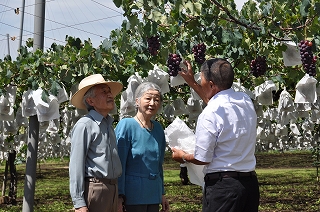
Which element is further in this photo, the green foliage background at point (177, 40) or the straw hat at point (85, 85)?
the green foliage background at point (177, 40)

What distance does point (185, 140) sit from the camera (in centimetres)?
370

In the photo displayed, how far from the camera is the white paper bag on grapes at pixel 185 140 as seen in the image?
12.1ft

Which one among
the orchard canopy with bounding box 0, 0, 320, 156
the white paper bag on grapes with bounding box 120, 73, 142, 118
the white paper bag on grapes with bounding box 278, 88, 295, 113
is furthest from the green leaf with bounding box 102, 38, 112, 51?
the white paper bag on grapes with bounding box 278, 88, 295, 113

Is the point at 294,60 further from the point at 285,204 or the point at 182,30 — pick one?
the point at 285,204

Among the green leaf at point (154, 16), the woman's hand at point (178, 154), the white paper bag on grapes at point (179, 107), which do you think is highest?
the green leaf at point (154, 16)

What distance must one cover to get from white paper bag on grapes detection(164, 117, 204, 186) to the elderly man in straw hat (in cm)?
36

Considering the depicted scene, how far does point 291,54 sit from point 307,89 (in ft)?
2.13

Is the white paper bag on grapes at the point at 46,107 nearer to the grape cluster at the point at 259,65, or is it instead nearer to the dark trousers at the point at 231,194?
the grape cluster at the point at 259,65

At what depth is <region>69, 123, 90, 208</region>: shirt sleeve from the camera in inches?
139

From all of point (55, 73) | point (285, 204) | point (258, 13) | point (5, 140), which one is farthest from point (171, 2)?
point (285, 204)

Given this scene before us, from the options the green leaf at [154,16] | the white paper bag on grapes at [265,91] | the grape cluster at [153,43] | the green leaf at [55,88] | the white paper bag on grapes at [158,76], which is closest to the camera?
the green leaf at [154,16]

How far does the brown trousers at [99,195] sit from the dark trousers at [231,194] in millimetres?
644

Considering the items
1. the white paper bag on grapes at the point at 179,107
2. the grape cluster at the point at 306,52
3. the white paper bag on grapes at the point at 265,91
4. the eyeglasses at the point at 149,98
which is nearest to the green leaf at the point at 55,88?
the white paper bag on grapes at the point at 179,107

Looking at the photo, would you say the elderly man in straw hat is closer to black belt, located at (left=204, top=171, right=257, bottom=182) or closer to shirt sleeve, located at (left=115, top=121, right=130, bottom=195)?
shirt sleeve, located at (left=115, top=121, right=130, bottom=195)
